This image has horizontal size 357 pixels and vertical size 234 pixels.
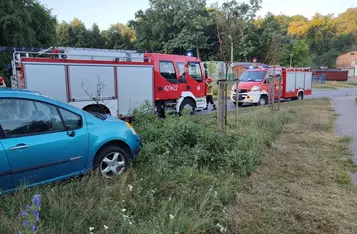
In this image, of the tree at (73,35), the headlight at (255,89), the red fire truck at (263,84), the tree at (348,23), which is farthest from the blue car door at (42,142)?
the tree at (348,23)

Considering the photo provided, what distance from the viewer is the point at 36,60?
7531mm

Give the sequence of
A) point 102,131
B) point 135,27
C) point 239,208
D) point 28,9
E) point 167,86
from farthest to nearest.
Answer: point 135,27, point 28,9, point 167,86, point 102,131, point 239,208

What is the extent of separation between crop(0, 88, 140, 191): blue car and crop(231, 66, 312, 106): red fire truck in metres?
10.6

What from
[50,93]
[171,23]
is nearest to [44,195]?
[50,93]

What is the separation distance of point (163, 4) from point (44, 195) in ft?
163

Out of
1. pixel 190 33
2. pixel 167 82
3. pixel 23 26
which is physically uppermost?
pixel 190 33

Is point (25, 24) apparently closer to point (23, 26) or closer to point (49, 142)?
point (23, 26)

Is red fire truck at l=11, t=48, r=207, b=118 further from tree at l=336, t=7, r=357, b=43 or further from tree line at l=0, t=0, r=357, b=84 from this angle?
tree at l=336, t=7, r=357, b=43

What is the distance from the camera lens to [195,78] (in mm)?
12320

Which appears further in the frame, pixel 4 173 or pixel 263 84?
pixel 263 84

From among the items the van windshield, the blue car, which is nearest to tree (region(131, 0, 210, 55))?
the van windshield

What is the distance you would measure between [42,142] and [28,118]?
1.22 ft

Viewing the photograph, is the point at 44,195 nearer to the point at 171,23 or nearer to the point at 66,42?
the point at 171,23

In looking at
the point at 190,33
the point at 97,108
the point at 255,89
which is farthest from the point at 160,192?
the point at 190,33
